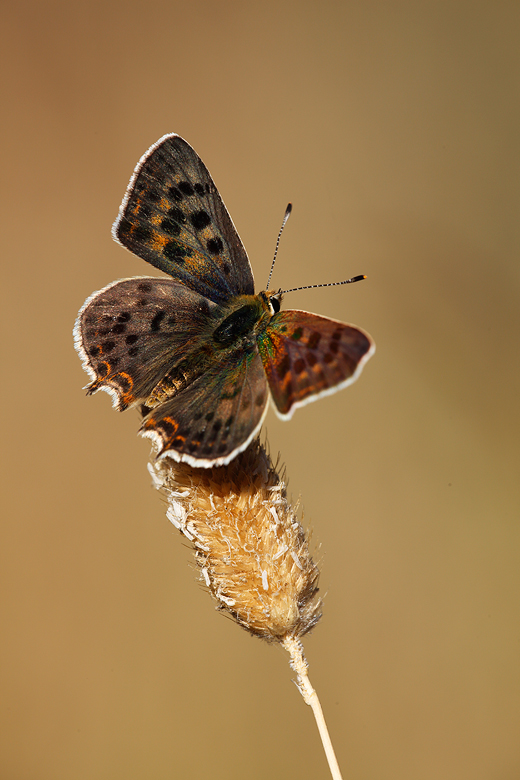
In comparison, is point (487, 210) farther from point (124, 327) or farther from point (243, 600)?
point (243, 600)

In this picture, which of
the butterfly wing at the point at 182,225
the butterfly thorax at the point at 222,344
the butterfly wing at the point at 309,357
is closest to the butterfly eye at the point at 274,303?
the butterfly thorax at the point at 222,344

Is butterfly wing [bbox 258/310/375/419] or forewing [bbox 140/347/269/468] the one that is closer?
butterfly wing [bbox 258/310/375/419]

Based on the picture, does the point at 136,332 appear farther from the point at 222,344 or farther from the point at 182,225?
the point at 182,225

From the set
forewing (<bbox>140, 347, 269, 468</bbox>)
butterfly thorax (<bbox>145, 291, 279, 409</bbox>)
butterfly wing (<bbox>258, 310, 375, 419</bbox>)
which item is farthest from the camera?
butterfly thorax (<bbox>145, 291, 279, 409</bbox>)

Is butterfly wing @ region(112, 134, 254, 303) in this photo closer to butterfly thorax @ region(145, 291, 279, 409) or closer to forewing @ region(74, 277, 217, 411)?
forewing @ region(74, 277, 217, 411)

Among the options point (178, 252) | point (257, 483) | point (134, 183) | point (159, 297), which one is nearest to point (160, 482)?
point (257, 483)

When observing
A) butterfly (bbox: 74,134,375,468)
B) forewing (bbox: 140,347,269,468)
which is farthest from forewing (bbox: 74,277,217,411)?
forewing (bbox: 140,347,269,468)
